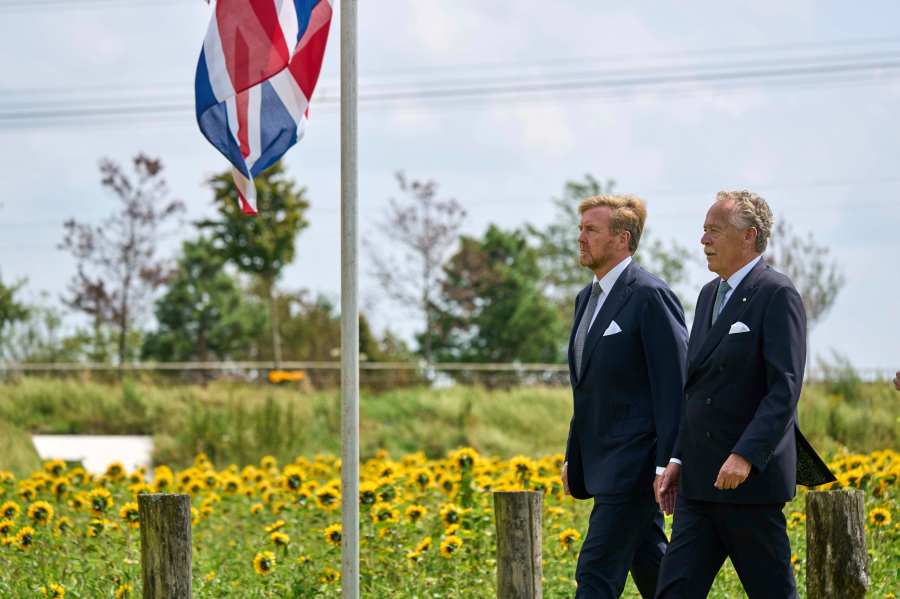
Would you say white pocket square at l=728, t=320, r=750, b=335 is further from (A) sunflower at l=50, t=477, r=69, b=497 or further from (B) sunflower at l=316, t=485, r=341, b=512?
(A) sunflower at l=50, t=477, r=69, b=497

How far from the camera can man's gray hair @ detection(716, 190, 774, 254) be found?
517cm

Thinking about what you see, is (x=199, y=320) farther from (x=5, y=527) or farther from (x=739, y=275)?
(x=739, y=275)

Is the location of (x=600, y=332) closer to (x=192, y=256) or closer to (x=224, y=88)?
(x=224, y=88)

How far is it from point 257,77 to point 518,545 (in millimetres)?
2297

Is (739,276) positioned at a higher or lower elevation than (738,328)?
higher

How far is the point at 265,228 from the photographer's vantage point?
34375mm

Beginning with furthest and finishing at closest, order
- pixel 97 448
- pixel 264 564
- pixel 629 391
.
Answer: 1. pixel 97 448
2. pixel 264 564
3. pixel 629 391

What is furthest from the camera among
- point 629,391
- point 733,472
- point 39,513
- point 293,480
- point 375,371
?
point 375,371

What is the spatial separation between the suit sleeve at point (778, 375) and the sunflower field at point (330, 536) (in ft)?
8.15

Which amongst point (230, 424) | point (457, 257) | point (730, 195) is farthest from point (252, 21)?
Result: point (457, 257)

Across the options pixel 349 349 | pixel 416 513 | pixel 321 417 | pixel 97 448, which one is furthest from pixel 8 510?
pixel 321 417

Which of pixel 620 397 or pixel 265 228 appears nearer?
pixel 620 397

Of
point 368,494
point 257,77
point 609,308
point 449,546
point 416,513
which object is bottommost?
point 449,546

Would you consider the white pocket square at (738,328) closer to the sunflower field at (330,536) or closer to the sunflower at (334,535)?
the sunflower field at (330,536)
